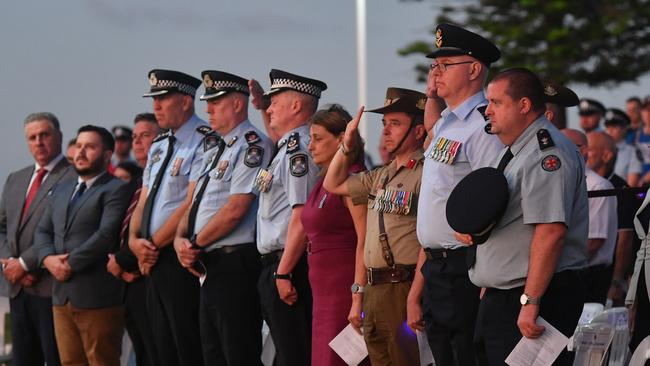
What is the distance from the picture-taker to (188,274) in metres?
7.52

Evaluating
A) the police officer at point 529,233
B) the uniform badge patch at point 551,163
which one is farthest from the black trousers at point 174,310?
the uniform badge patch at point 551,163

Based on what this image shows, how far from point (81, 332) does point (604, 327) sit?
3855mm

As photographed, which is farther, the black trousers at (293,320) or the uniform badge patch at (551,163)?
the black trousers at (293,320)

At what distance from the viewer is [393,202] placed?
229 inches

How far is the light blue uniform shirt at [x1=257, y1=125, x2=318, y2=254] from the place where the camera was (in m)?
6.64

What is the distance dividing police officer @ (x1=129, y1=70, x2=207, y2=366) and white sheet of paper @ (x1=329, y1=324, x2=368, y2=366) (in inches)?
61.1

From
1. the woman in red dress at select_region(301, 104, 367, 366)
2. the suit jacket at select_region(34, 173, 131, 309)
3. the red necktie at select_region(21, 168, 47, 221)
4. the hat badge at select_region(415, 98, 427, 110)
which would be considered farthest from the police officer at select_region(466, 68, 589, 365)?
the red necktie at select_region(21, 168, 47, 221)

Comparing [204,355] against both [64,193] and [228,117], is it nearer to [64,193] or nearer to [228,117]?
[228,117]

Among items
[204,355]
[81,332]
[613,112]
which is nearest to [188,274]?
[204,355]

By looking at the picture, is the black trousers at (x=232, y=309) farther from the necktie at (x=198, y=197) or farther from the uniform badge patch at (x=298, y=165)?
the uniform badge patch at (x=298, y=165)

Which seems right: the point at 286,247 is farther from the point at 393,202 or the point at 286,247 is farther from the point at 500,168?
the point at 500,168

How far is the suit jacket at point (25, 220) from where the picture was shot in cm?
863

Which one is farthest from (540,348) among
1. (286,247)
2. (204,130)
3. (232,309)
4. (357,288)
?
(204,130)

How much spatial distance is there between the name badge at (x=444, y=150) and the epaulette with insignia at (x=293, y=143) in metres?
1.42
